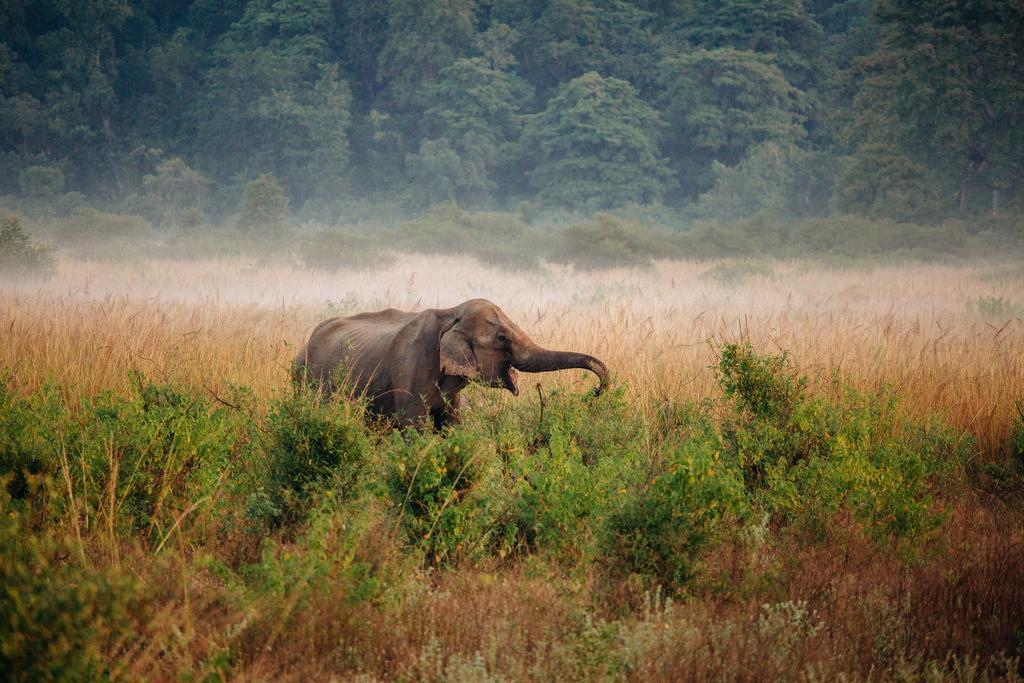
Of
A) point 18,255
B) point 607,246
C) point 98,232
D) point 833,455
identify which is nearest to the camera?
point 833,455

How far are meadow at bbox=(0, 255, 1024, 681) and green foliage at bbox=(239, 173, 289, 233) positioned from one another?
2490cm

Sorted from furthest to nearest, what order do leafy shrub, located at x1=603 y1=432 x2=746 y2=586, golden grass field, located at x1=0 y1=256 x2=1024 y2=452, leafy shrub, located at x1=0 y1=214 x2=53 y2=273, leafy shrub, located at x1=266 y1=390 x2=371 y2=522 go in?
1. leafy shrub, located at x1=0 y1=214 x2=53 y2=273
2. golden grass field, located at x1=0 y1=256 x2=1024 y2=452
3. leafy shrub, located at x1=266 y1=390 x2=371 y2=522
4. leafy shrub, located at x1=603 y1=432 x2=746 y2=586

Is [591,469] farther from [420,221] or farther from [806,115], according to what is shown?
[806,115]

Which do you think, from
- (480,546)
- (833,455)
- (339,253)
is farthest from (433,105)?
(480,546)

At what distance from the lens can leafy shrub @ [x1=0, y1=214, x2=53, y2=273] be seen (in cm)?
2088

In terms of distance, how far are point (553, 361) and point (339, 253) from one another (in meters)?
23.9

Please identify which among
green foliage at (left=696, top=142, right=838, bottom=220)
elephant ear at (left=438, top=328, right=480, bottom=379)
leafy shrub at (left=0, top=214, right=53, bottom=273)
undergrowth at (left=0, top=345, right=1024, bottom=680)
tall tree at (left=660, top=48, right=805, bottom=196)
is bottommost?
undergrowth at (left=0, top=345, right=1024, bottom=680)

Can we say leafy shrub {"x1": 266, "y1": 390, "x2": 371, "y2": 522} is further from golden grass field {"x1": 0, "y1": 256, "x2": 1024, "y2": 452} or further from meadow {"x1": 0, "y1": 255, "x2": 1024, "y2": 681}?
golden grass field {"x1": 0, "y1": 256, "x2": 1024, "y2": 452}

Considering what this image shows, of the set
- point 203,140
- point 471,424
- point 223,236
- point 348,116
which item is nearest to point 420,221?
point 223,236

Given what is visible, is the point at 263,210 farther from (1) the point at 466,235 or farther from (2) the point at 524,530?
(2) the point at 524,530

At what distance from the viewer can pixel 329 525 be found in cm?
381

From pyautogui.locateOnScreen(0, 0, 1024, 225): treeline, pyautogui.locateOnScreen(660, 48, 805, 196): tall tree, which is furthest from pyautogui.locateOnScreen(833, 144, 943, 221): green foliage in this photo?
pyautogui.locateOnScreen(660, 48, 805, 196): tall tree

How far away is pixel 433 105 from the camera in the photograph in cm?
5003

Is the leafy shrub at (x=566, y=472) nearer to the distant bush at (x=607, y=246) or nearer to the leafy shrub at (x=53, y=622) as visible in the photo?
the leafy shrub at (x=53, y=622)
